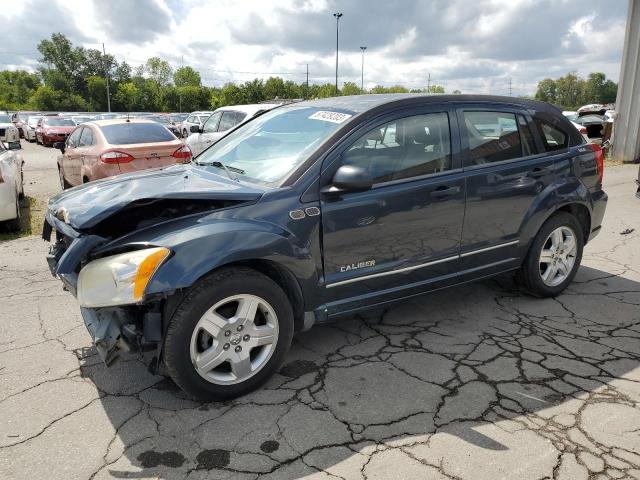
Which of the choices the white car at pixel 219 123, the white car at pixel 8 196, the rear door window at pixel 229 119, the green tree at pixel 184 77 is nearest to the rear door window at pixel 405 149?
the white car at pixel 8 196

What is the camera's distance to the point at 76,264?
2.84 m

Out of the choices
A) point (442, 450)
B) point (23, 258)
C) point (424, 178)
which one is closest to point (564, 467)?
point (442, 450)

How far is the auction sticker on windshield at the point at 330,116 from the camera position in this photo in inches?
140

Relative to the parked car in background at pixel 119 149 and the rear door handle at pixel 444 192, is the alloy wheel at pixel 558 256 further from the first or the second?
the parked car in background at pixel 119 149

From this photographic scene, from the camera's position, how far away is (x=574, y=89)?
12838 centimetres

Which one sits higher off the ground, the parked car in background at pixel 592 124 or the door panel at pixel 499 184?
the parked car in background at pixel 592 124

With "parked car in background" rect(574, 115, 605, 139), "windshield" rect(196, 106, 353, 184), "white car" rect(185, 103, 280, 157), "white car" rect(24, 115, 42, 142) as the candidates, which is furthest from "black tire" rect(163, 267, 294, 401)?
"white car" rect(24, 115, 42, 142)

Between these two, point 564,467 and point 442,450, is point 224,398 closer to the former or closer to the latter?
point 442,450

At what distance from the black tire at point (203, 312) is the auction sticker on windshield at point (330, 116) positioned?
125cm

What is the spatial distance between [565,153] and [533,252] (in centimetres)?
96

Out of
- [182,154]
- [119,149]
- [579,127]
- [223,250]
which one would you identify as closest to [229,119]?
[182,154]

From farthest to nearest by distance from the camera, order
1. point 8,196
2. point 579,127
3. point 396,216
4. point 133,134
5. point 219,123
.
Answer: point 579,127 < point 219,123 < point 133,134 < point 8,196 < point 396,216

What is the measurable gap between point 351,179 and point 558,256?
259 cm

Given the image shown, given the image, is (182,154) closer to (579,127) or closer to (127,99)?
(579,127)
